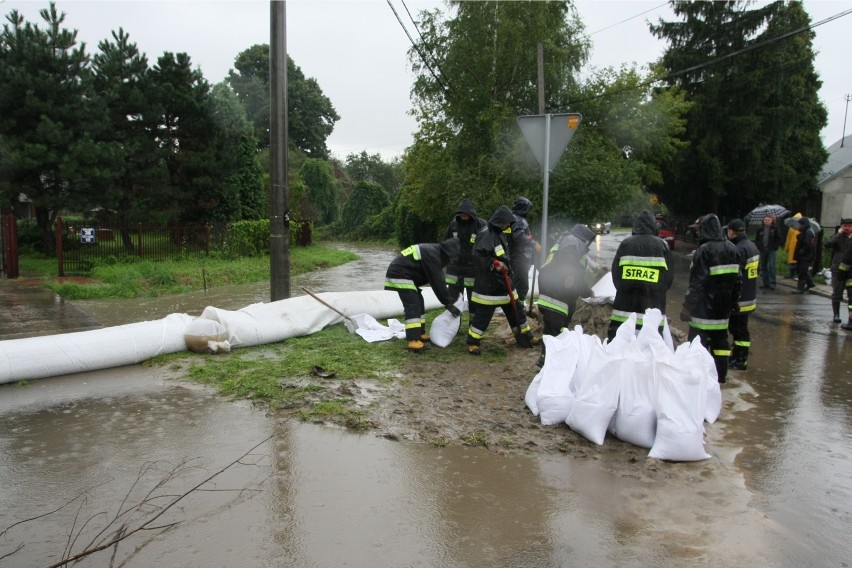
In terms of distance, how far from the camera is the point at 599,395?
465cm

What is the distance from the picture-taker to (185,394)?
579 centimetres

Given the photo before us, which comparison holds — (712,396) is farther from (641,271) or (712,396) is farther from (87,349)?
(87,349)

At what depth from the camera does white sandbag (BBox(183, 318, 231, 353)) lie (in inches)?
278

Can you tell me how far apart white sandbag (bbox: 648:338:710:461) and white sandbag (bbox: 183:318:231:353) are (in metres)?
4.72

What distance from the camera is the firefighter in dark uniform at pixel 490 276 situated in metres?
6.91

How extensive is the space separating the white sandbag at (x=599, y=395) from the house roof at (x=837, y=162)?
2510cm

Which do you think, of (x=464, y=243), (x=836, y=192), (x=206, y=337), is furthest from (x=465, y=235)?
(x=836, y=192)

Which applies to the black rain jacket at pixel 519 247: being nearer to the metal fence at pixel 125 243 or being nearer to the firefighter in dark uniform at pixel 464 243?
the firefighter in dark uniform at pixel 464 243

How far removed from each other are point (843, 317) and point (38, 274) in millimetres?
16289

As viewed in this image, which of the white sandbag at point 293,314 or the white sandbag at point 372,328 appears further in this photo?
the white sandbag at point 372,328

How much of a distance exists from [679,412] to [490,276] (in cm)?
296

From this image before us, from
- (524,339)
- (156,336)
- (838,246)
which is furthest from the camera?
(838,246)

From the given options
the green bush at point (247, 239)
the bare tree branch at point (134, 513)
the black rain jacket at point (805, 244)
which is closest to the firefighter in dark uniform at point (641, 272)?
the bare tree branch at point (134, 513)

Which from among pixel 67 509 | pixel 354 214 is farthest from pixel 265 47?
pixel 67 509
